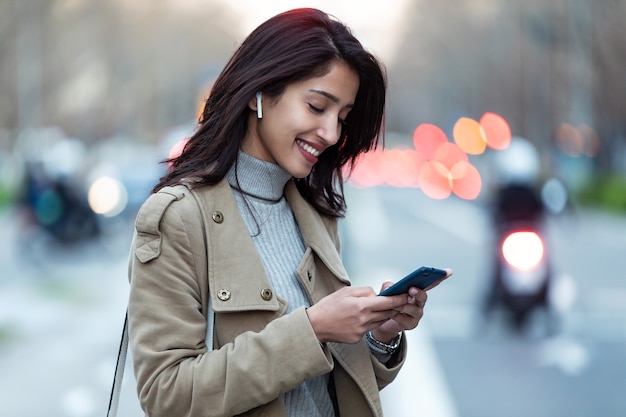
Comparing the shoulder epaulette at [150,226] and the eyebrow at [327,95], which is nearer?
the shoulder epaulette at [150,226]

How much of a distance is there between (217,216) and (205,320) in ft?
0.80

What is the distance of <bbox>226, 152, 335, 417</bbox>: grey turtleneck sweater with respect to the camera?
2.71m

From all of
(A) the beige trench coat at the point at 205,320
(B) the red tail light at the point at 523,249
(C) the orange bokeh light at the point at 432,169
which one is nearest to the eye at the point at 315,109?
(A) the beige trench coat at the point at 205,320

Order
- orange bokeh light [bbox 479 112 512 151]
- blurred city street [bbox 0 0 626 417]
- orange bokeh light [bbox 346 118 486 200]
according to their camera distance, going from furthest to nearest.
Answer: orange bokeh light [bbox 346 118 486 200], orange bokeh light [bbox 479 112 512 151], blurred city street [bbox 0 0 626 417]

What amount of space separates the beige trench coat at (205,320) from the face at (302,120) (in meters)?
0.20

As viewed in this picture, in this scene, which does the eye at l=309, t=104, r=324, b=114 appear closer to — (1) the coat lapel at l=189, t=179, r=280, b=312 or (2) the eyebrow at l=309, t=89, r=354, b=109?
(2) the eyebrow at l=309, t=89, r=354, b=109

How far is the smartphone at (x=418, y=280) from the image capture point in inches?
101

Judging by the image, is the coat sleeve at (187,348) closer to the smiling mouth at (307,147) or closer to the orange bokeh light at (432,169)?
the smiling mouth at (307,147)

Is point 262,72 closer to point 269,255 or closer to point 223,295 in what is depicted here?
point 269,255

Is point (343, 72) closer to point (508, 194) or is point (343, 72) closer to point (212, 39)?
point (508, 194)

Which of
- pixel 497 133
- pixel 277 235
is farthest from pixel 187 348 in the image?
pixel 497 133

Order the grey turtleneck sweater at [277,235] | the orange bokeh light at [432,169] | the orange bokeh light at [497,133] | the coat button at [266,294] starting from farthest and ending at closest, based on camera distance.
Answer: the orange bokeh light at [432,169], the orange bokeh light at [497,133], the grey turtleneck sweater at [277,235], the coat button at [266,294]

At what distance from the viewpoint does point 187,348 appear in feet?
8.25

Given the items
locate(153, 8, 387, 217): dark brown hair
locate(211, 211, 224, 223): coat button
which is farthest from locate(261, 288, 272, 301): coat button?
locate(153, 8, 387, 217): dark brown hair
